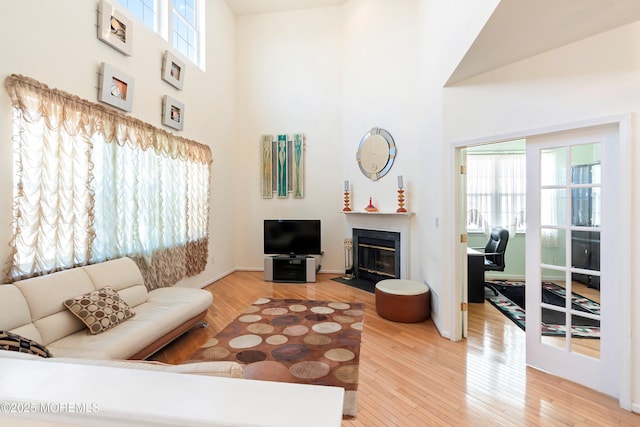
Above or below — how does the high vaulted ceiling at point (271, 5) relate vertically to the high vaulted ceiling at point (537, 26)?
above

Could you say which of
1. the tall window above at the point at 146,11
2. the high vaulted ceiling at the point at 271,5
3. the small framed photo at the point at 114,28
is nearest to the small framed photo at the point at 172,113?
the small framed photo at the point at 114,28

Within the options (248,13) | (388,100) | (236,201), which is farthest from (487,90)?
(248,13)

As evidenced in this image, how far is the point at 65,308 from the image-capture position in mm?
2148

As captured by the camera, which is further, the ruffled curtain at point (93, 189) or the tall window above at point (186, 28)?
the tall window above at point (186, 28)

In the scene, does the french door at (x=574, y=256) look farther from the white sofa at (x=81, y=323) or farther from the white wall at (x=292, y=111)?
the white wall at (x=292, y=111)

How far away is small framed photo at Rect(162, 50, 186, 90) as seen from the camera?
3.68 m

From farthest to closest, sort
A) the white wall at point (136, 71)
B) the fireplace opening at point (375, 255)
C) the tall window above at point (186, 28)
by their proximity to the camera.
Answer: the fireplace opening at point (375, 255)
the tall window above at point (186, 28)
the white wall at point (136, 71)

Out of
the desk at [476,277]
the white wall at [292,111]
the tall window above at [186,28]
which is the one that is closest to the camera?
the desk at [476,277]

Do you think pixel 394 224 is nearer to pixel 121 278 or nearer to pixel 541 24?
pixel 541 24

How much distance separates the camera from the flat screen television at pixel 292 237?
5160mm

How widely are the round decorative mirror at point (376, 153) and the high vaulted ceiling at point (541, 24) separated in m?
2.30

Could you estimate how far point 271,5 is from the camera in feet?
18.0

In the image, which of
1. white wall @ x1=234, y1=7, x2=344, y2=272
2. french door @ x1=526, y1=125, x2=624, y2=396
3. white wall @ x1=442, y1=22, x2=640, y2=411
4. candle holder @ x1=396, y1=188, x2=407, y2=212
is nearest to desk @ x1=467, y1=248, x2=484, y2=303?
candle holder @ x1=396, y1=188, x2=407, y2=212

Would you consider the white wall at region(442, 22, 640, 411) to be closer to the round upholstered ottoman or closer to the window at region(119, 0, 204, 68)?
the round upholstered ottoman
